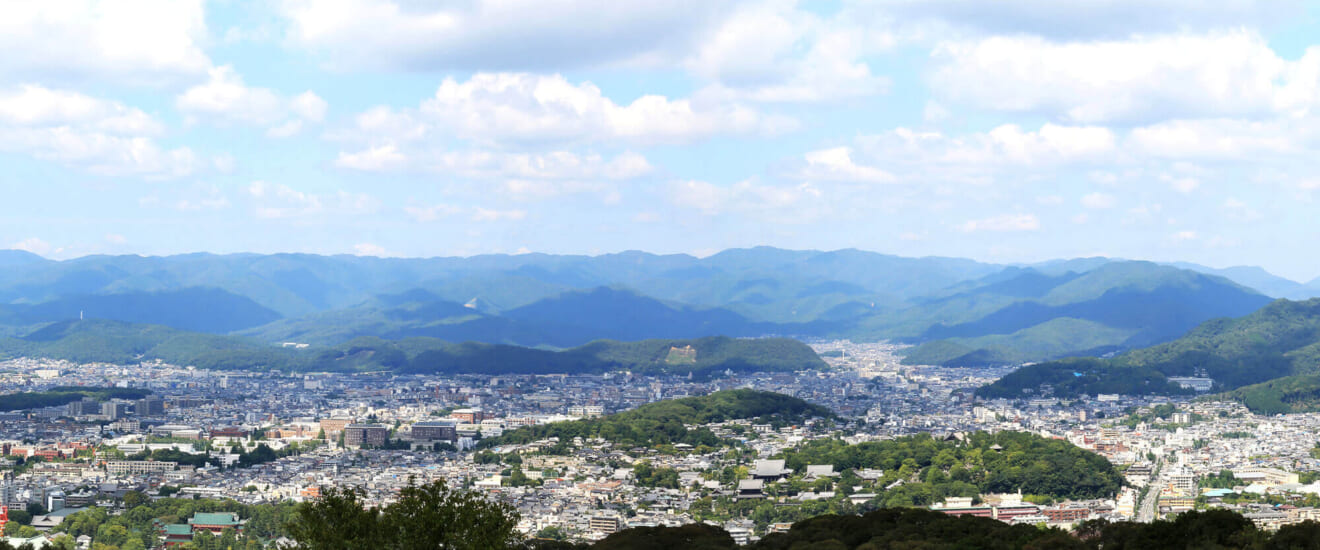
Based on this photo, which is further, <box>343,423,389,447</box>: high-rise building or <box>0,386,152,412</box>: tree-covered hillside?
<box>0,386,152,412</box>: tree-covered hillside

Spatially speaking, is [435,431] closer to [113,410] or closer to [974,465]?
[113,410]

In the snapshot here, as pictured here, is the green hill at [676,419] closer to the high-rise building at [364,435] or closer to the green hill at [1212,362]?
the high-rise building at [364,435]

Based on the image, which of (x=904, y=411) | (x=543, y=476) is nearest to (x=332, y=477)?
(x=543, y=476)

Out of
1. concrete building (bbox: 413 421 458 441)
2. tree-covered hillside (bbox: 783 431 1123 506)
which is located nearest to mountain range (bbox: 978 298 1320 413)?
tree-covered hillside (bbox: 783 431 1123 506)

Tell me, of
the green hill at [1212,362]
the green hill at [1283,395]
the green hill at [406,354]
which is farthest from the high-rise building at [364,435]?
the green hill at [406,354]

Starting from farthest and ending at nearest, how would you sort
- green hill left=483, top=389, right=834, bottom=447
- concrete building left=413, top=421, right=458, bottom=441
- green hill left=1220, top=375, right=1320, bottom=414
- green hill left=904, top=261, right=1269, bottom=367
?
green hill left=904, top=261, right=1269, bottom=367, green hill left=1220, top=375, right=1320, bottom=414, concrete building left=413, top=421, right=458, bottom=441, green hill left=483, top=389, right=834, bottom=447

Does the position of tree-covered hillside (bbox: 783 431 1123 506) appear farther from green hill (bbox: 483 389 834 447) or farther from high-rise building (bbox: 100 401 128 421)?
high-rise building (bbox: 100 401 128 421)

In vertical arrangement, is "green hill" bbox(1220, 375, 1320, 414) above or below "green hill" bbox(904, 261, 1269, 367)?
below
